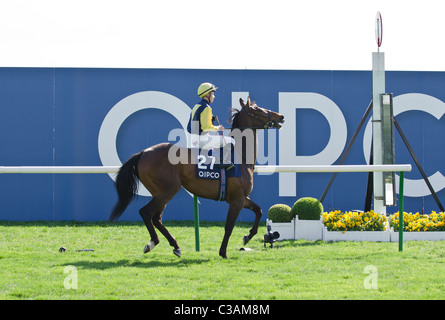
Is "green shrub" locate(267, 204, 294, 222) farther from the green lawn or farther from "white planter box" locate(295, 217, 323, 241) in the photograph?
the green lawn

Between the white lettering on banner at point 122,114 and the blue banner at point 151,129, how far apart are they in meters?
0.02

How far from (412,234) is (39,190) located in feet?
24.3

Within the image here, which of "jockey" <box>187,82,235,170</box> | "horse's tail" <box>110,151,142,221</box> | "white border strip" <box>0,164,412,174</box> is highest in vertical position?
"jockey" <box>187,82,235,170</box>

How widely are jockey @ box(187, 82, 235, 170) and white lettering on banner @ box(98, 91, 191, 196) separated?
468cm

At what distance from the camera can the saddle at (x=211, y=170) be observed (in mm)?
6781

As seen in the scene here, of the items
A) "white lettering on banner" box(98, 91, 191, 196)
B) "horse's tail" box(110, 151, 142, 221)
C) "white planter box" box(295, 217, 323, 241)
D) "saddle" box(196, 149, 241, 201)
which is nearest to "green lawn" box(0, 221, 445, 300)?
"white planter box" box(295, 217, 323, 241)

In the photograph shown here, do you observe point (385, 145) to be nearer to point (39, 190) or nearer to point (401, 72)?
point (401, 72)

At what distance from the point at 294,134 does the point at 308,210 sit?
320 cm

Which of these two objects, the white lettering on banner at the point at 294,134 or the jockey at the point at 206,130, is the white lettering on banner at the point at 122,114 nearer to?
the white lettering on banner at the point at 294,134

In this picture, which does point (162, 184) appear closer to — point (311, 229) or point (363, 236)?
point (311, 229)

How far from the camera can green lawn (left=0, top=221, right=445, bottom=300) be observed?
4.84 meters

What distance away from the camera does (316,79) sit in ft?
38.4

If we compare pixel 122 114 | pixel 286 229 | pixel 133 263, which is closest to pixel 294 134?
pixel 286 229

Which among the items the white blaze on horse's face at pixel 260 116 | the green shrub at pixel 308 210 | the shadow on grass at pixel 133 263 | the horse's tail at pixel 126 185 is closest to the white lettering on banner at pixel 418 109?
the green shrub at pixel 308 210
